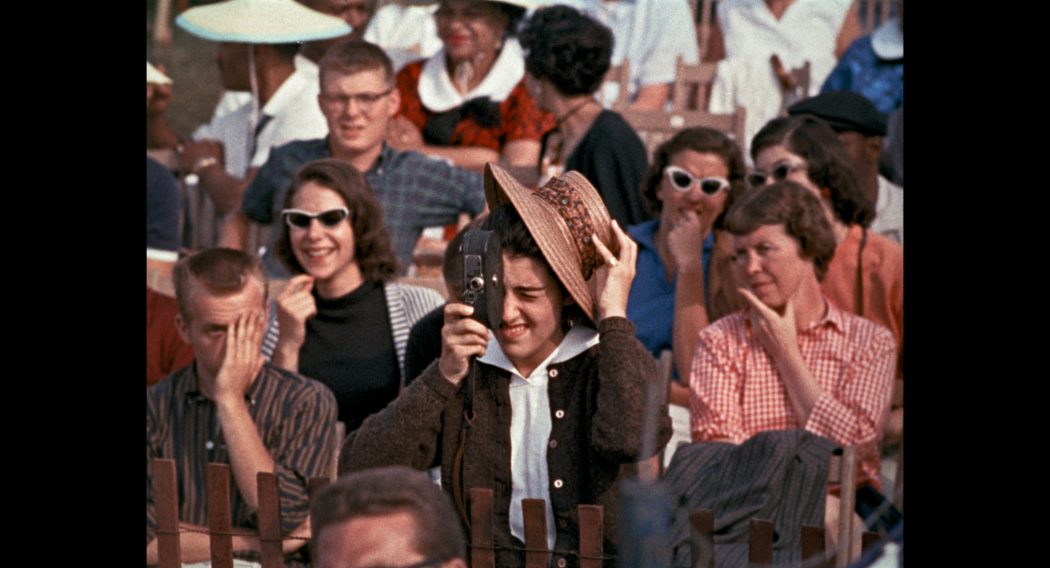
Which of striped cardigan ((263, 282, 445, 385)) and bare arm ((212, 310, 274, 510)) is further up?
striped cardigan ((263, 282, 445, 385))

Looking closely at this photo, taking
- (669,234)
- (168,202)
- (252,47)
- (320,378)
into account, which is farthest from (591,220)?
(252,47)

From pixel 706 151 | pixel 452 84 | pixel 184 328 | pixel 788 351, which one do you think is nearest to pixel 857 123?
pixel 706 151

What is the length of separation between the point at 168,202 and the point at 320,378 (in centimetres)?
238

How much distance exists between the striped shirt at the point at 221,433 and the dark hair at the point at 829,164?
7.26ft

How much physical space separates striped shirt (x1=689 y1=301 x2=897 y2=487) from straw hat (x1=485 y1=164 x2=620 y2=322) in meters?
1.31

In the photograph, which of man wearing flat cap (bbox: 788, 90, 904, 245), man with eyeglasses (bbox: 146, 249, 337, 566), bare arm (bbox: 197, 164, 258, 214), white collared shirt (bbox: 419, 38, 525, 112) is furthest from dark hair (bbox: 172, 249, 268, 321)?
white collared shirt (bbox: 419, 38, 525, 112)

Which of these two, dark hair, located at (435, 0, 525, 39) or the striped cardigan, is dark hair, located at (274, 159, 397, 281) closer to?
the striped cardigan

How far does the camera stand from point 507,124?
8.05 metres

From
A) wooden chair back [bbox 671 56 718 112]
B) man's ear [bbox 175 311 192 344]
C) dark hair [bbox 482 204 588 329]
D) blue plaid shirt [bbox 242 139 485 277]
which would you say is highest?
wooden chair back [bbox 671 56 718 112]

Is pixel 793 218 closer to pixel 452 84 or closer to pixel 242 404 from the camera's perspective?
pixel 242 404

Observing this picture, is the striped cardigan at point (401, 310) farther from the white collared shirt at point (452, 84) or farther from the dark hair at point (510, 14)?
the dark hair at point (510, 14)

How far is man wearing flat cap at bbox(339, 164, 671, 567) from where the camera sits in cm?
378

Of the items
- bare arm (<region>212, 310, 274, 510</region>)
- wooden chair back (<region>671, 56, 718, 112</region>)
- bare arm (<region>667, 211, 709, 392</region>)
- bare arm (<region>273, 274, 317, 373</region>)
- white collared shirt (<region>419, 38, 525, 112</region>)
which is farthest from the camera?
wooden chair back (<region>671, 56, 718, 112</region>)
